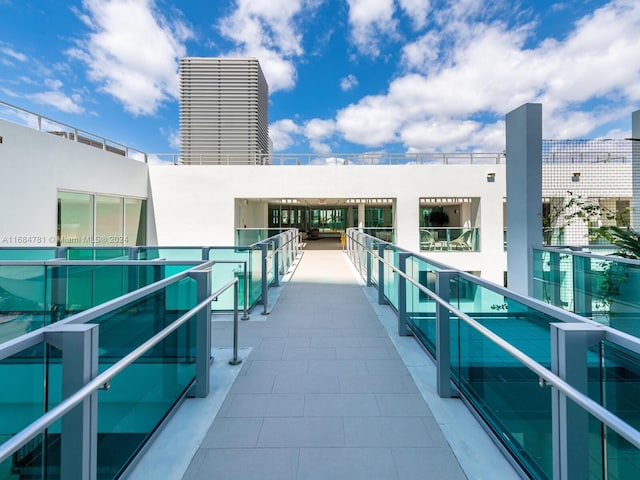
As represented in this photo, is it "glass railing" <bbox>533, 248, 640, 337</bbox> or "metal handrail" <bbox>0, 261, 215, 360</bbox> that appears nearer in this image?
"metal handrail" <bbox>0, 261, 215, 360</bbox>

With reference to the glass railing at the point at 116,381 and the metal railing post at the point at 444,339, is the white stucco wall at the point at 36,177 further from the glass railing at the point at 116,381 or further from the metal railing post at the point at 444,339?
the metal railing post at the point at 444,339

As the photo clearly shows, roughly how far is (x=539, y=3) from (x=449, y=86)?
525 centimetres

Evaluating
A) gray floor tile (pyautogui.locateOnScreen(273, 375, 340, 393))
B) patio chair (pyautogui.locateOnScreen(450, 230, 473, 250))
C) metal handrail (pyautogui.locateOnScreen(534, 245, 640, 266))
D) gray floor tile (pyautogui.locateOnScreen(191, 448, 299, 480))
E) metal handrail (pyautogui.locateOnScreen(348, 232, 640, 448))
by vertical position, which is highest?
patio chair (pyautogui.locateOnScreen(450, 230, 473, 250))

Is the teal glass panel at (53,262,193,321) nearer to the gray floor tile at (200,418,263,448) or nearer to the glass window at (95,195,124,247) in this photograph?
the gray floor tile at (200,418,263,448)

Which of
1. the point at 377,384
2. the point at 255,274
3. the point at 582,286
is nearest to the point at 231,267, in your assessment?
the point at 255,274

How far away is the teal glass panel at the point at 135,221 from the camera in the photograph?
1295 centimetres

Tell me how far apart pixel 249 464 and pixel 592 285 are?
478cm

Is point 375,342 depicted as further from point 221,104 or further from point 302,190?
point 221,104

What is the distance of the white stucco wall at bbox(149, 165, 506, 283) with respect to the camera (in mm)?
14664

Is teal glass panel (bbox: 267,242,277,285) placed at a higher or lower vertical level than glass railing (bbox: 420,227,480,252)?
lower

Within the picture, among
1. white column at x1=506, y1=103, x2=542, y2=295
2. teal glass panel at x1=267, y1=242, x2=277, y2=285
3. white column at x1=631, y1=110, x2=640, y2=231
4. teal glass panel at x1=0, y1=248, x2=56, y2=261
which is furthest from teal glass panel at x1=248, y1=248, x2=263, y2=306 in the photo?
white column at x1=631, y1=110, x2=640, y2=231

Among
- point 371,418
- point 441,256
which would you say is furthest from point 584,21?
point 371,418

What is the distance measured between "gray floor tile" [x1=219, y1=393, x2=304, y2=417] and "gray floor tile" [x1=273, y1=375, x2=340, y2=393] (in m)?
0.10

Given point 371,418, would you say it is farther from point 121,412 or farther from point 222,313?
point 222,313
